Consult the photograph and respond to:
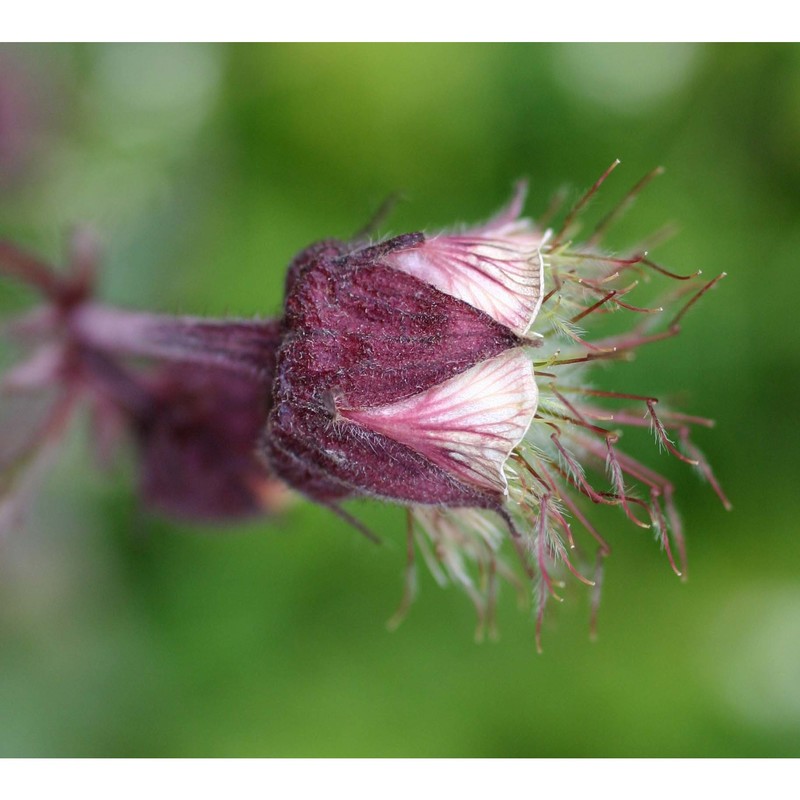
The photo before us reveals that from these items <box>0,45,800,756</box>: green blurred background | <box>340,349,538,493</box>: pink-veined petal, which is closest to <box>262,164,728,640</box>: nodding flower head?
<box>340,349,538,493</box>: pink-veined petal

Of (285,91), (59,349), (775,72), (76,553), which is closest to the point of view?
(59,349)

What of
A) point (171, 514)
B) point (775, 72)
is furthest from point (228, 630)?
point (775, 72)

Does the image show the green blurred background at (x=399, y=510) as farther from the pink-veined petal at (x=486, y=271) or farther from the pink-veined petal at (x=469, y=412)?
the pink-veined petal at (x=469, y=412)

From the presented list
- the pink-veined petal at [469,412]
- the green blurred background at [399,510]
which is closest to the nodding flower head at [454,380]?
the pink-veined petal at [469,412]

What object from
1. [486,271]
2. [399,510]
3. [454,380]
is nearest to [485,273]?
[486,271]

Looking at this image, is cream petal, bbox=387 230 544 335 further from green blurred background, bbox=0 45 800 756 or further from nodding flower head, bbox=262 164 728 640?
A: green blurred background, bbox=0 45 800 756
